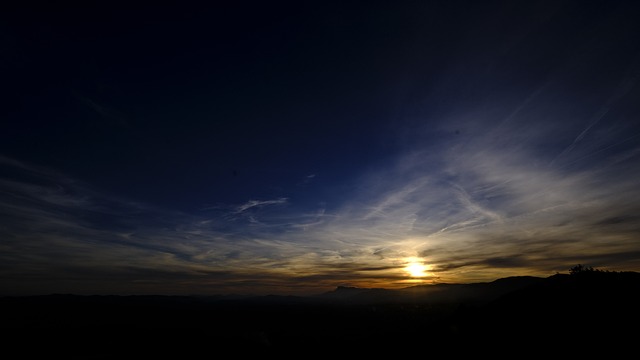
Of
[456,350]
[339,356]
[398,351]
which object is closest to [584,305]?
[456,350]

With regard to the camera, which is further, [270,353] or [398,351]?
[270,353]

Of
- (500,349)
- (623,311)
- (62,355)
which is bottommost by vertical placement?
(62,355)

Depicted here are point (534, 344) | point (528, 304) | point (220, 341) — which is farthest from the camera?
point (220, 341)

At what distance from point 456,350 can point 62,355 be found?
177 ft

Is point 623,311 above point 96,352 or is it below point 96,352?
above

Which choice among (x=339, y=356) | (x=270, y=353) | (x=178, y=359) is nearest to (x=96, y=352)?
(x=178, y=359)

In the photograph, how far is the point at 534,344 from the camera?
20875 mm

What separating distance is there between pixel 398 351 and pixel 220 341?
23.3 meters

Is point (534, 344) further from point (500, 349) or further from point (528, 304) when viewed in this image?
point (528, 304)

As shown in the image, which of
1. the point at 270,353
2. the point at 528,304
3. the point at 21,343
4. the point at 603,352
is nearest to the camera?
the point at 603,352

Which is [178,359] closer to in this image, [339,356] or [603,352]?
[339,356]

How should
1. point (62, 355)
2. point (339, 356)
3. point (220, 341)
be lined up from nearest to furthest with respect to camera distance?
point (339, 356), point (220, 341), point (62, 355)

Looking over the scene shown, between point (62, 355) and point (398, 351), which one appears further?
point (62, 355)

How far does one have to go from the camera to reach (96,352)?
45875 millimetres
